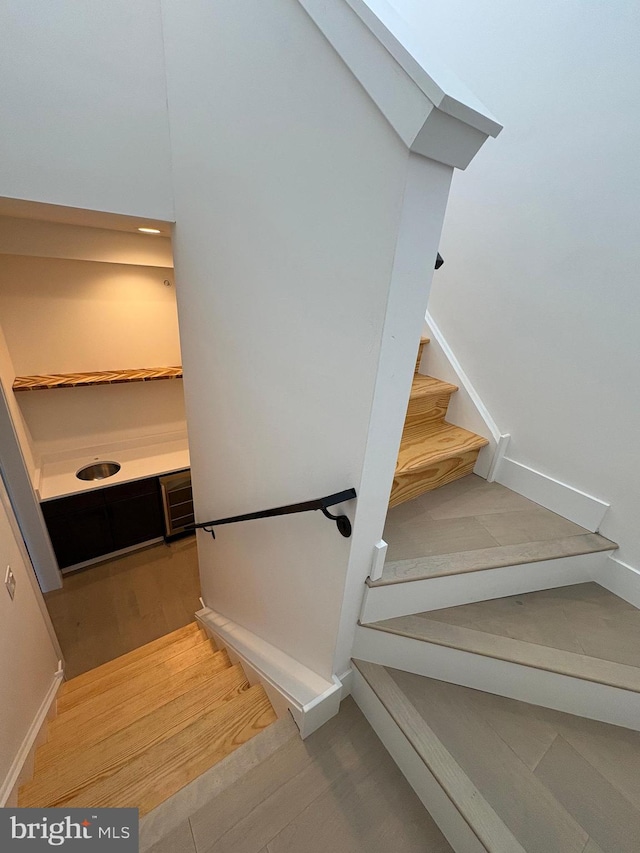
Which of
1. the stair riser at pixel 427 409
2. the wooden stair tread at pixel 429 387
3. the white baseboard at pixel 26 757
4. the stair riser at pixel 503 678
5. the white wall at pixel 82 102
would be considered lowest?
the white baseboard at pixel 26 757

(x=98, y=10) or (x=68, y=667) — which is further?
(x=68, y=667)

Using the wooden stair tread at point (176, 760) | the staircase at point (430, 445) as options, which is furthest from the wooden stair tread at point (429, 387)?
the wooden stair tread at point (176, 760)

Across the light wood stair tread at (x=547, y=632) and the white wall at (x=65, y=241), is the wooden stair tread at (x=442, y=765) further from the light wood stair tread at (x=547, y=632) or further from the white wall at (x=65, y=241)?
the white wall at (x=65, y=241)

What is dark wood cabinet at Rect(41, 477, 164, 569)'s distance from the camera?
2555 mm

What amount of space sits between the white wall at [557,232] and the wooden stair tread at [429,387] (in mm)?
178

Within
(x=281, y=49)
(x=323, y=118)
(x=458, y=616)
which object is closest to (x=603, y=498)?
(x=458, y=616)

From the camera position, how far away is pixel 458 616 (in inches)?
48.4

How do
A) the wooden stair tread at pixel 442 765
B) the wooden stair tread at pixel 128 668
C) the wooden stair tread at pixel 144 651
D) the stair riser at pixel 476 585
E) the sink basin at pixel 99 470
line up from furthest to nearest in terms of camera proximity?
the sink basin at pixel 99 470 → the wooden stair tread at pixel 144 651 → the wooden stair tread at pixel 128 668 → the stair riser at pixel 476 585 → the wooden stair tread at pixel 442 765

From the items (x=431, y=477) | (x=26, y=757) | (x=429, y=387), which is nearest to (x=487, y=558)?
(x=431, y=477)

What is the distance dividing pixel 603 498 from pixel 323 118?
1672mm

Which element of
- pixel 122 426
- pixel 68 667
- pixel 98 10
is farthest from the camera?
pixel 122 426

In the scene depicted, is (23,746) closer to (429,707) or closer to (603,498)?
(429,707)

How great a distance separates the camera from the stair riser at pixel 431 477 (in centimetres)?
142

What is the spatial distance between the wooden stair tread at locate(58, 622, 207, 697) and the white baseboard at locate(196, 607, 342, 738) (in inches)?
21.2
